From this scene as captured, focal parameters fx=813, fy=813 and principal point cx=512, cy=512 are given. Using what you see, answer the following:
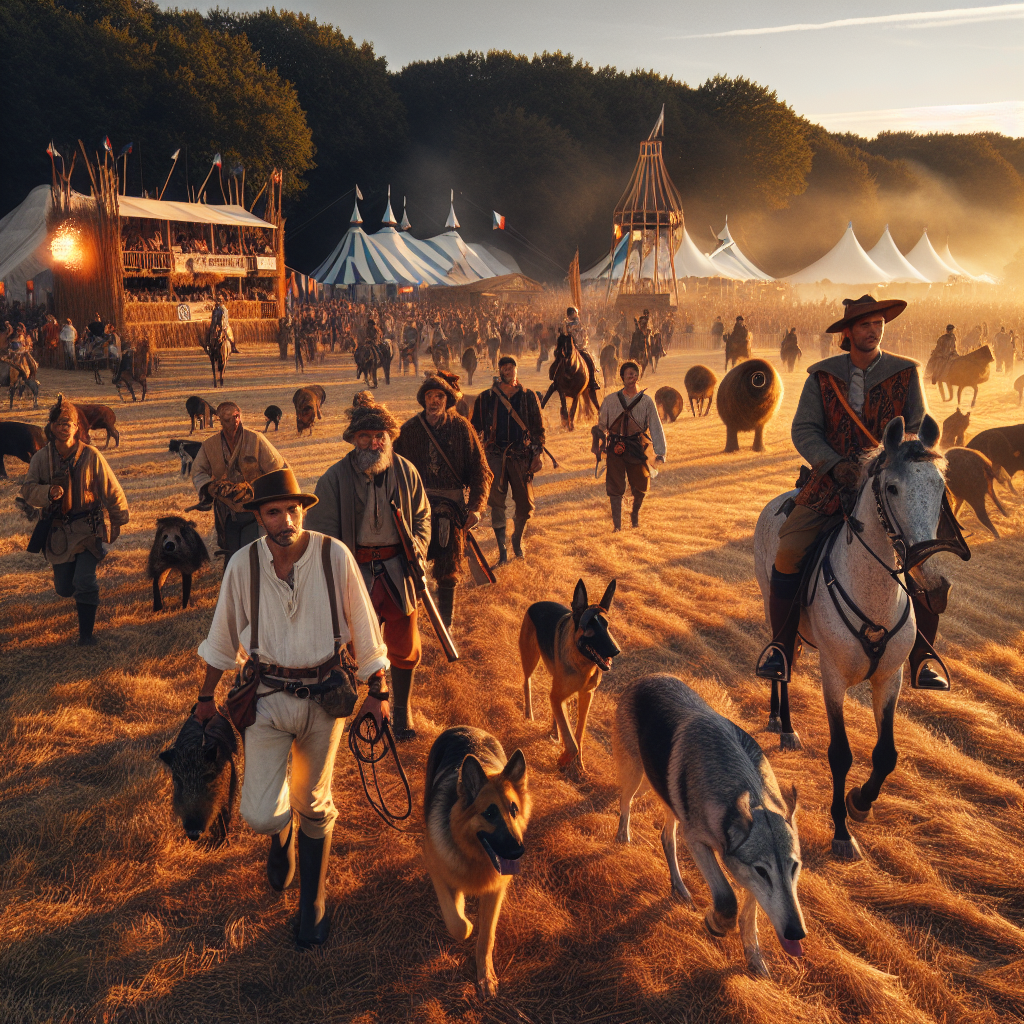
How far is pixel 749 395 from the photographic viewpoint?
51.4 feet

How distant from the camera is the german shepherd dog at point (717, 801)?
325cm

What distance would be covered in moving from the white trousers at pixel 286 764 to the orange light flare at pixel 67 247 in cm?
3206

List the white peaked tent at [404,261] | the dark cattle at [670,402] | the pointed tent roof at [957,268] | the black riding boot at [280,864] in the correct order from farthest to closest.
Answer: the pointed tent roof at [957,268], the white peaked tent at [404,261], the dark cattle at [670,402], the black riding boot at [280,864]

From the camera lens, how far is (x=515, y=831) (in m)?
3.38

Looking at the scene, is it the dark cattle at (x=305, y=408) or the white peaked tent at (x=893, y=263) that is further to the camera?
the white peaked tent at (x=893, y=263)

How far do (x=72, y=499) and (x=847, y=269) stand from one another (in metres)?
50.2

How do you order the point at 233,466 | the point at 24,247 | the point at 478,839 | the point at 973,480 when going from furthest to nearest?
Result: the point at 24,247 < the point at 973,480 < the point at 233,466 < the point at 478,839

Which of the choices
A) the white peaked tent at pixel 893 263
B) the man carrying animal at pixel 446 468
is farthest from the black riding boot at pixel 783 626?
the white peaked tent at pixel 893 263

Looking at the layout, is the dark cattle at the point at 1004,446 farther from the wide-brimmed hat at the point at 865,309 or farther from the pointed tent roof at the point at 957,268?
the pointed tent roof at the point at 957,268

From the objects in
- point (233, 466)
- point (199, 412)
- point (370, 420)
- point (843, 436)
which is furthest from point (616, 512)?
point (199, 412)

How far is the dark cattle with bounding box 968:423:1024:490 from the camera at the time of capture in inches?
488

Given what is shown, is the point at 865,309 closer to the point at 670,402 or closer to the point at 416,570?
the point at 416,570

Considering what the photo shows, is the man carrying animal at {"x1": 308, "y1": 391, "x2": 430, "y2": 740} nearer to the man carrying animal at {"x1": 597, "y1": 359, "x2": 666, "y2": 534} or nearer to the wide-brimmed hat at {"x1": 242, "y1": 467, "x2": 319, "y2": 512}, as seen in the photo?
the wide-brimmed hat at {"x1": 242, "y1": 467, "x2": 319, "y2": 512}

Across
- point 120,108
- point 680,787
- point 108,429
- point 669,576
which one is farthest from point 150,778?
point 120,108
